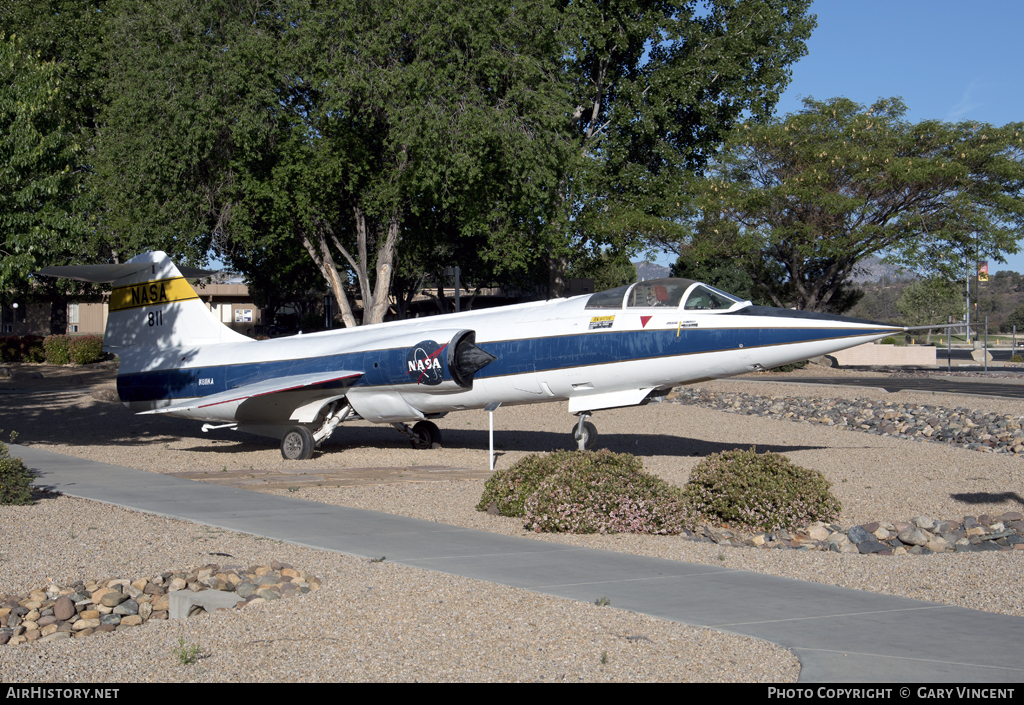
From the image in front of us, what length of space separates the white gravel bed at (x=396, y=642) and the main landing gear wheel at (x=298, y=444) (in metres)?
9.27

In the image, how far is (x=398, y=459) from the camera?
17.3 metres

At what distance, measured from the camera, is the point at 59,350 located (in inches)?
1748

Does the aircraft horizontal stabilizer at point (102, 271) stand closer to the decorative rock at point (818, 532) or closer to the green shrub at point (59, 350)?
the decorative rock at point (818, 532)

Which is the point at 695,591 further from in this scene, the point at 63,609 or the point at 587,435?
the point at 587,435

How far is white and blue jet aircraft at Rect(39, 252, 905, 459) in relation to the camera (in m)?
14.3

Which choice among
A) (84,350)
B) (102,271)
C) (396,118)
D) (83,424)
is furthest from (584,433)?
(84,350)

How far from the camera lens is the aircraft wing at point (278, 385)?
16.9 m

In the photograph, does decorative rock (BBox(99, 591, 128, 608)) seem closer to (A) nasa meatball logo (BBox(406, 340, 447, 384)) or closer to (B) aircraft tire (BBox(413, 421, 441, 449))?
(A) nasa meatball logo (BBox(406, 340, 447, 384))

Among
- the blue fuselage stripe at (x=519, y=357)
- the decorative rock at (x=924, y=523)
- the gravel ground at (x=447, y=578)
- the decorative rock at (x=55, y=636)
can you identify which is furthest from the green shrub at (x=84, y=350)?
the decorative rock at (x=924, y=523)

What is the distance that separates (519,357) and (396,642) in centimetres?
1013

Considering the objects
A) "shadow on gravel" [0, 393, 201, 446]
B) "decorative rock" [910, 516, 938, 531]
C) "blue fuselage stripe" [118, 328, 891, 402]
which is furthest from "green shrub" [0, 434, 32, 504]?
"decorative rock" [910, 516, 938, 531]

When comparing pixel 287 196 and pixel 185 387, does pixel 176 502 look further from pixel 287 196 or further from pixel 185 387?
pixel 287 196

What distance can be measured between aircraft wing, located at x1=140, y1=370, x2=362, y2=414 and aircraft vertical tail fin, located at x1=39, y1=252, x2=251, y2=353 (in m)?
2.66
